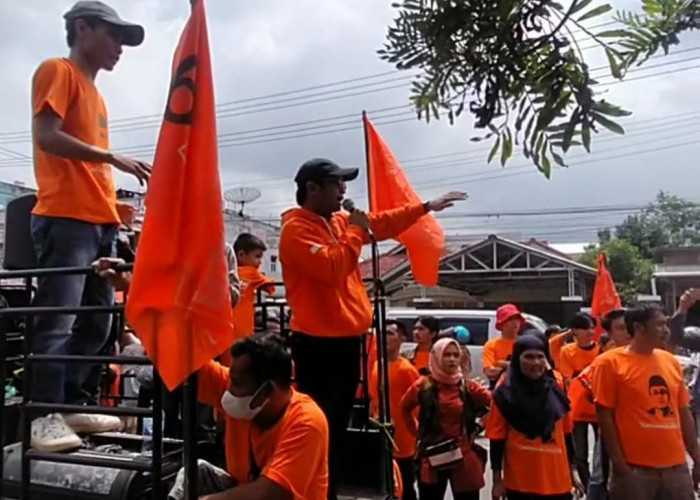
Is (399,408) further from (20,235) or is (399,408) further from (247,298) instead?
(20,235)

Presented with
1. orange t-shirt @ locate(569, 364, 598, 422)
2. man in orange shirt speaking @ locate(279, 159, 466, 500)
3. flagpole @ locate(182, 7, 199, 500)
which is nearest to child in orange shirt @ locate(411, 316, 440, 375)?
orange t-shirt @ locate(569, 364, 598, 422)

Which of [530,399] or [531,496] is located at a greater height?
[530,399]

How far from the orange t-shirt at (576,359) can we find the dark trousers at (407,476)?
3208 millimetres

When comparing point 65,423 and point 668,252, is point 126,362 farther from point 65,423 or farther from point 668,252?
point 668,252

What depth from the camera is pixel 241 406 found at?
8.13 feet

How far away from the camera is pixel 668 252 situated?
24.7 meters

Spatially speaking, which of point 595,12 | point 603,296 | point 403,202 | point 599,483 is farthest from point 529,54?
point 603,296

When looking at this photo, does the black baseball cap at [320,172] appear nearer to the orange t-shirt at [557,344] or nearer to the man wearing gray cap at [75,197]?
the man wearing gray cap at [75,197]

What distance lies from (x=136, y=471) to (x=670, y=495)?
3.56 m

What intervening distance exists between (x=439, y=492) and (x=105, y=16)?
3.57 m

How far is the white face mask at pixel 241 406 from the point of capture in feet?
8.13

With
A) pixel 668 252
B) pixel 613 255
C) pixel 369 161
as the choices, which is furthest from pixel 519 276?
pixel 369 161

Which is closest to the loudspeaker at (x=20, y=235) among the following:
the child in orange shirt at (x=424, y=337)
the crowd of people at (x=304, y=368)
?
the crowd of people at (x=304, y=368)

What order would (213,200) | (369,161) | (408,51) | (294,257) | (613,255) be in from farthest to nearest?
(613,255), (369,161), (294,257), (213,200), (408,51)
